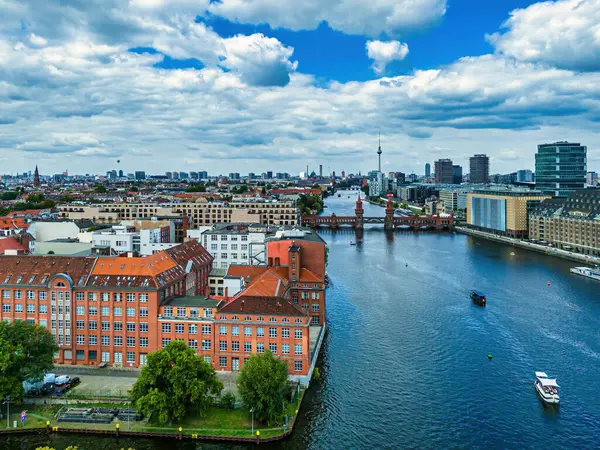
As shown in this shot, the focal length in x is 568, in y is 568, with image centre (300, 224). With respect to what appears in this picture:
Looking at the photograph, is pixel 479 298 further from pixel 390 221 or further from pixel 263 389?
pixel 390 221

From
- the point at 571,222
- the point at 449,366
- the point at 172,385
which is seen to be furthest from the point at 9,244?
the point at 571,222

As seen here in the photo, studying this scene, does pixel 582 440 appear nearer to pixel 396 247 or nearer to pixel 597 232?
pixel 597 232

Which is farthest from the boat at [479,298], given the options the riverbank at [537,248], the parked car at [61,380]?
the parked car at [61,380]

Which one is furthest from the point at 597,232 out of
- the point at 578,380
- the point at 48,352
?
the point at 48,352

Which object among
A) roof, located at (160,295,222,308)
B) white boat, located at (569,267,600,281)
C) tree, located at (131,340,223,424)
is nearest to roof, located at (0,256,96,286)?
roof, located at (160,295,222,308)

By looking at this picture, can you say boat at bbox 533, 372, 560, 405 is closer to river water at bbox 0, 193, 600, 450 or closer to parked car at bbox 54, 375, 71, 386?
river water at bbox 0, 193, 600, 450
